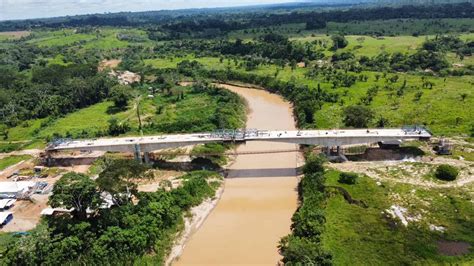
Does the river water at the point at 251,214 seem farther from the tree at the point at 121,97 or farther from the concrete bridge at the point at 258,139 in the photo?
the tree at the point at 121,97

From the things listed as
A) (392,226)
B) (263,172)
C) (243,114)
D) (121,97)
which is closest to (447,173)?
(392,226)

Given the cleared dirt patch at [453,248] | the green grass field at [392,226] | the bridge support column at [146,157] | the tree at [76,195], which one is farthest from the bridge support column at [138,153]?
the cleared dirt patch at [453,248]

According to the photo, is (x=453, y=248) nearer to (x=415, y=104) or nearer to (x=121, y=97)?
(x=415, y=104)

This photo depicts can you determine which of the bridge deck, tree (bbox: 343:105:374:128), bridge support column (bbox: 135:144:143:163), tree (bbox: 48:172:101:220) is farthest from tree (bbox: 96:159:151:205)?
tree (bbox: 343:105:374:128)

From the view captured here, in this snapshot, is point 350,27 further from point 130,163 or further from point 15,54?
point 130,163

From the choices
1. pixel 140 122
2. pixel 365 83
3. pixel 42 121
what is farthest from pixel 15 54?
pixel 365 83

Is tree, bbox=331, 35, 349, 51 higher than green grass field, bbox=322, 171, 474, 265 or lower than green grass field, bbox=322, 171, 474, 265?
higher

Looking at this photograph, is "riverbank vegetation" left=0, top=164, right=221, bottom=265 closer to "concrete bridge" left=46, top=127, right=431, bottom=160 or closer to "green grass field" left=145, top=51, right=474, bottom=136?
"concrete bridge" left=46, top=127, right=431, bottom=160
